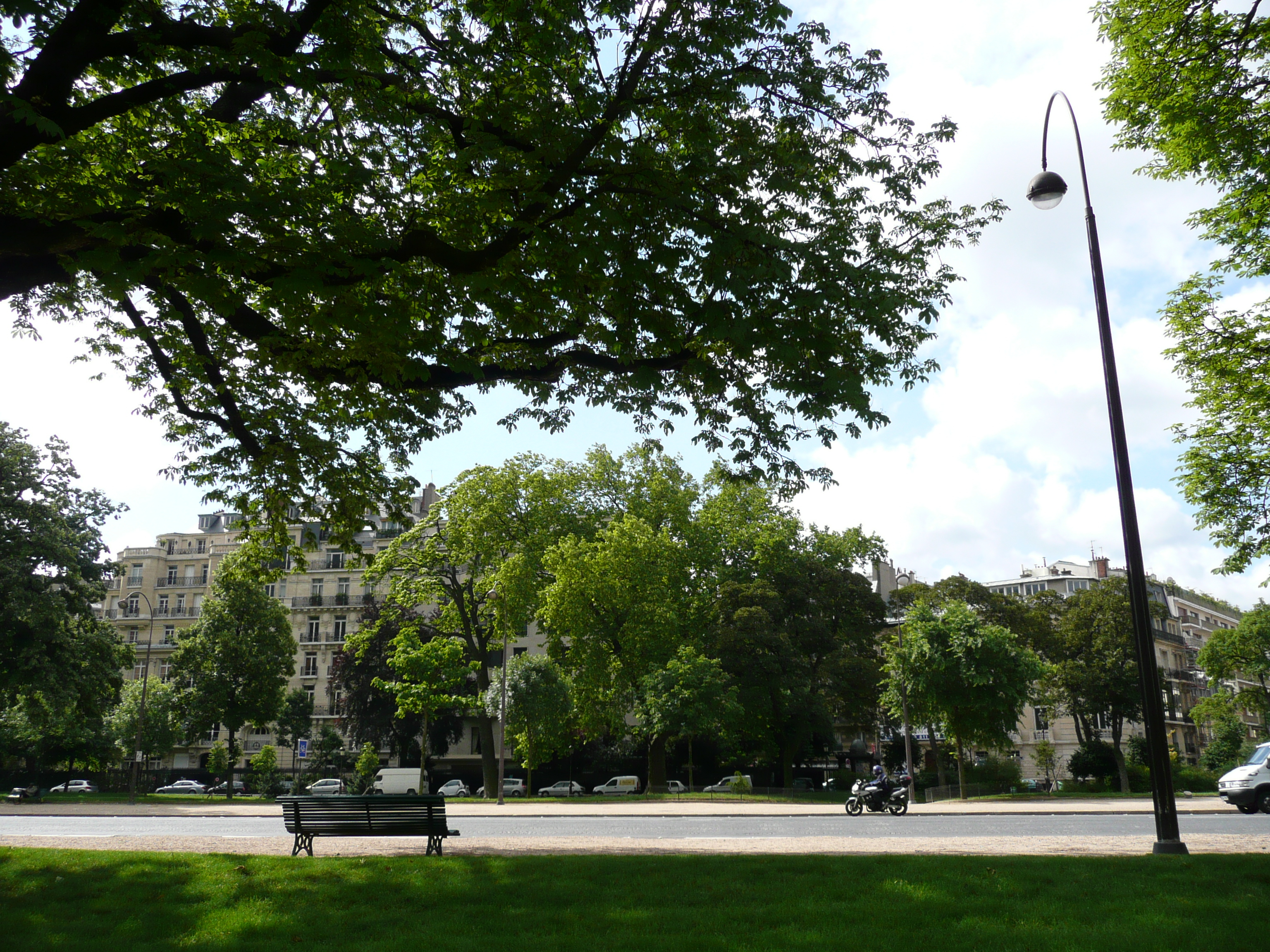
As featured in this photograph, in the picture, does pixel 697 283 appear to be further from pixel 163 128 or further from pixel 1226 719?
pixel 1226 719

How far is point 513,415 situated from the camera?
642 inches

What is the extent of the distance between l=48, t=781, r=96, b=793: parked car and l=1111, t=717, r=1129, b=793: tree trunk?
5922cm

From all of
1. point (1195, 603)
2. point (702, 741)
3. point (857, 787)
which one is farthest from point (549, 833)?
point (1195, 603)

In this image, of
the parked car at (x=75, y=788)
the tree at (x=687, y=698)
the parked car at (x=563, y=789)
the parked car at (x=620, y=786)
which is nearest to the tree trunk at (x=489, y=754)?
the parked car at (x=563, y=789)

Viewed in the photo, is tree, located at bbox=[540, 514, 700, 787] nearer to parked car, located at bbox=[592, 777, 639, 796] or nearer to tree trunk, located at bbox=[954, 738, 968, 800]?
parked car, located at bbox=[592, 777, 639, 796]

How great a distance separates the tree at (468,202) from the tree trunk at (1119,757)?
41.3m

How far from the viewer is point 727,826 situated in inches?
875

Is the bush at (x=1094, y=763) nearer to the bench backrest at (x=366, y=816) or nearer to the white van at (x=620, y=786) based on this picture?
the white van at (x=620, y=786)

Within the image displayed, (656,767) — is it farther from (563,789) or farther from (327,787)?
(327,787)

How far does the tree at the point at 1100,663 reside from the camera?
5162cm

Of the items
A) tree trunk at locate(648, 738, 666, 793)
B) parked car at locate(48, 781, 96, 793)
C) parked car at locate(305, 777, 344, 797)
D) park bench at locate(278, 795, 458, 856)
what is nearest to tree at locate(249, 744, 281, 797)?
parked car at locate(305, 777, 344, 797)

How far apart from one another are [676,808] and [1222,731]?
145 ft

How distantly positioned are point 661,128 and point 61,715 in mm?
42699

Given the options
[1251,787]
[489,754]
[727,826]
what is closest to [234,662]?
[489,754]
